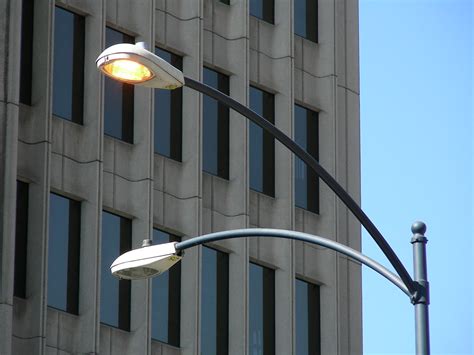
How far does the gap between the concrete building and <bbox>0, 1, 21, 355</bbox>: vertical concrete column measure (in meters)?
0.03

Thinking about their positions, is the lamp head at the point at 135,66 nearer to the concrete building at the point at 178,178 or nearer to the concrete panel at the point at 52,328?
the concrete building at the point at 178,178

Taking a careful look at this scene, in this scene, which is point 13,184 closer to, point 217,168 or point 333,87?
point 217,168

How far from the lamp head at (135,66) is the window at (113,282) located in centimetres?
1813

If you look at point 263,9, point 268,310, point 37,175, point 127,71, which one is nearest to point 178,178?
point 268,310

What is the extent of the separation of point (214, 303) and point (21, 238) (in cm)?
562

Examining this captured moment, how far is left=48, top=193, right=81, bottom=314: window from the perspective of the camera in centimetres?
3262

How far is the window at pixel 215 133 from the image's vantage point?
122 feet

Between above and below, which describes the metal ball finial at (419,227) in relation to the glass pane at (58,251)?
below

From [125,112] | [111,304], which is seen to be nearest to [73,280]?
[111,304]

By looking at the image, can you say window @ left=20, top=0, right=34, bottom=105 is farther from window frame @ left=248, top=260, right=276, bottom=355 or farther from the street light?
the street light

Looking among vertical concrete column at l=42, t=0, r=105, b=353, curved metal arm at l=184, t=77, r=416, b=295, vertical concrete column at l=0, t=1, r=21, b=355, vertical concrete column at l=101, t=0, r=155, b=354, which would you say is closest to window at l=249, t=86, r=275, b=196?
vertical concrete column at l=101, t=0, r=155, b=354

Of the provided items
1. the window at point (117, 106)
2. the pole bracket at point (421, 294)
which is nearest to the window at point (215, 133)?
the window at point (117, 106)

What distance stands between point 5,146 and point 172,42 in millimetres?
6281

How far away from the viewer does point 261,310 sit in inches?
1484
